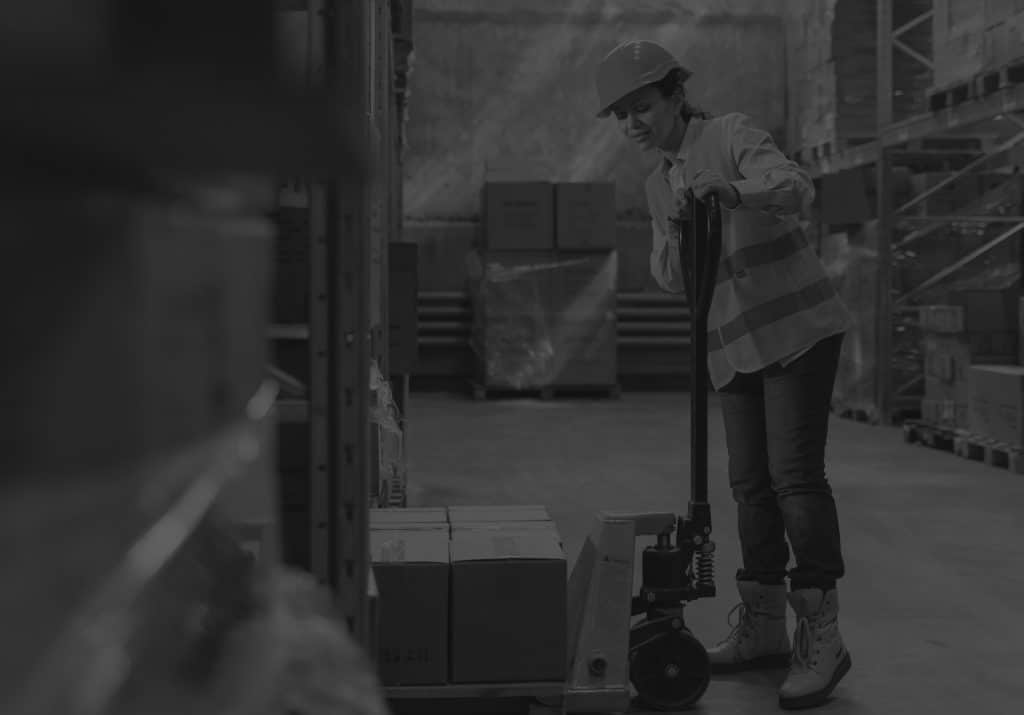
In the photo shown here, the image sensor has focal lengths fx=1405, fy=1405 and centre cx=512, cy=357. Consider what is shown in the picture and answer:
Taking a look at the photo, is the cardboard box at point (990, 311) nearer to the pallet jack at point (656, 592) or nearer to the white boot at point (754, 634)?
the white boot at point (754, 634)

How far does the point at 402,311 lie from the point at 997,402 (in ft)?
12.6

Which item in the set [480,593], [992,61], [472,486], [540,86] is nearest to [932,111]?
[992,61]

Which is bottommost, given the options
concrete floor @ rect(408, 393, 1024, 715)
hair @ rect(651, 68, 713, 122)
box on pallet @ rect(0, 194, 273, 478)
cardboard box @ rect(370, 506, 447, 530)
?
concrete floor @ rect(408, 393, 1024, 715)

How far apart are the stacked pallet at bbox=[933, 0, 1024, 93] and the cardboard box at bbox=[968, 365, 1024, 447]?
1689 millimetres

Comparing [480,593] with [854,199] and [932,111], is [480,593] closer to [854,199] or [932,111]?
[932,111]

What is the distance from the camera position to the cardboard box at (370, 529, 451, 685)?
333 centimetres

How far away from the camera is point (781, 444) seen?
3.60 meters

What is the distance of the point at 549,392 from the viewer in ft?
41.5

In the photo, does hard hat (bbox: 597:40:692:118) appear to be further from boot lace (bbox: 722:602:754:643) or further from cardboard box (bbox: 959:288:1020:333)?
cardboard box (bbox: 959:288:1020:333)

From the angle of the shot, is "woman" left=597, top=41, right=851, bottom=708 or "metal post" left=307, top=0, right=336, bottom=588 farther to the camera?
"woman" left=597, top=41, right=851, bottom=708

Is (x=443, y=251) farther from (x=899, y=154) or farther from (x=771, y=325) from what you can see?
(x=771, y=325)

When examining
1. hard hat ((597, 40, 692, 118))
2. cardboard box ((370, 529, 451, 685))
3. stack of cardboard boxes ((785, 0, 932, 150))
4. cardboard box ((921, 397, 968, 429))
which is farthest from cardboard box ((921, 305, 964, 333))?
cardboard box ((370, 529, 451, 685))

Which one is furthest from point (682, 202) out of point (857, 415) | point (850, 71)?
point (850, 71)

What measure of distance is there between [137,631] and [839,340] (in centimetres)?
308
